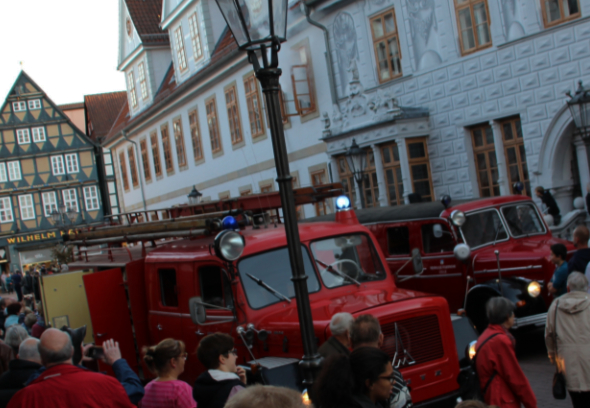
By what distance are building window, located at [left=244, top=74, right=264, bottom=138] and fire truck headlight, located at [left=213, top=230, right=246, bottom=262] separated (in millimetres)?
16151

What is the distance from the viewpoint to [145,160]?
113ft

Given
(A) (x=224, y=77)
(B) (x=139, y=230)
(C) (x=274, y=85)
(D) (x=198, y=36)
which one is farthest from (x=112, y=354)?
(D) (x=198, y=36)

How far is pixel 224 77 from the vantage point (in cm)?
2466

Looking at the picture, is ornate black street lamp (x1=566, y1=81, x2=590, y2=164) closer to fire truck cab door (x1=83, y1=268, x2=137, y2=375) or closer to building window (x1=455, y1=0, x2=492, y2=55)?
building window (x1=455, y1=0, x2=492, y2=55)

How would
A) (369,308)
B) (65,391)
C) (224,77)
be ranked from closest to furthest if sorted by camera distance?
(65,391), (369,308), (224,77)

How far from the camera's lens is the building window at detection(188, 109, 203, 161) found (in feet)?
90.5

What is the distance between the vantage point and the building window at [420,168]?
16953 millimetres

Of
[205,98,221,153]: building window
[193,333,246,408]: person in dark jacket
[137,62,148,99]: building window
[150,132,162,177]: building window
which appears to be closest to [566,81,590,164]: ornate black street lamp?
[193,333,246,408]: person in dark jacket

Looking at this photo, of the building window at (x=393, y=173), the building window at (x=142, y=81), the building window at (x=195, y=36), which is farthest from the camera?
the building window at (x=142, y=81)

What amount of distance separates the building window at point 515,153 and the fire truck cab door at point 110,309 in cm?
941

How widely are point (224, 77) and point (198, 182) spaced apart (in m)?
5.30

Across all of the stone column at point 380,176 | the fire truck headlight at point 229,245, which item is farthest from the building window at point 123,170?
the fire truck headlight at point 229,245

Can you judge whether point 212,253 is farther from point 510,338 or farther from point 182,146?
point 182,146

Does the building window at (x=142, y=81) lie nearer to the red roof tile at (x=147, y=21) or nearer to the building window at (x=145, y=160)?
the red roof tile at (x=147, y=21)
